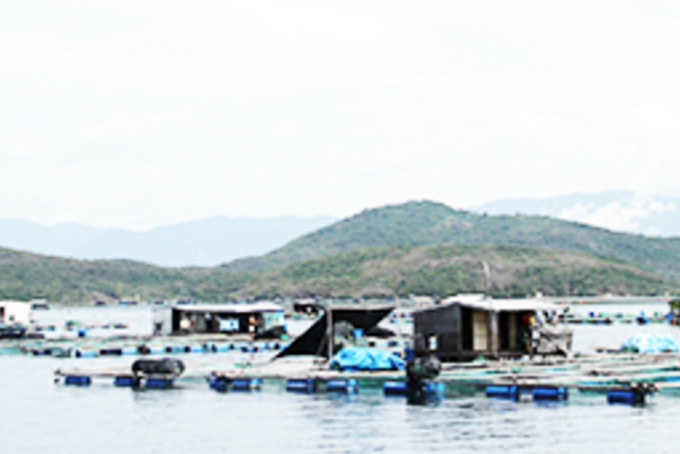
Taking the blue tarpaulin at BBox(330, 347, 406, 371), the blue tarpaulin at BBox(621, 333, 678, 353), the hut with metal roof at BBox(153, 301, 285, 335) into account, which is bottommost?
the blue tarpaulin at BBox(330, 347, 406, 371)

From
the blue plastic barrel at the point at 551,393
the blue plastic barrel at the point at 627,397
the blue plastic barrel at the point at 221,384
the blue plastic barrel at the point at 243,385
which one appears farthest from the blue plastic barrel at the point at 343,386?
the blue plastic barrel at the point at 627,397

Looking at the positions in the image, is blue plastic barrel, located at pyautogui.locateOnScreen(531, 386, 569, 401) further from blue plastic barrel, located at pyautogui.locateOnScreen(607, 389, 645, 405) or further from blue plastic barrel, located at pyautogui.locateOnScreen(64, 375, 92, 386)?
blue plastic barrel, located at pyautogui.locateOnScreen(64, 375, 92, 386)

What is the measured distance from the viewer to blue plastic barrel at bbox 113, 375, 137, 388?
49500 millimetres

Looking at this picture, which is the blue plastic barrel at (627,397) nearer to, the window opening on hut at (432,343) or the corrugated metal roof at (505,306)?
the corrugated metal roof at (505,306)

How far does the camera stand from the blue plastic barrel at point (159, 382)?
160ft

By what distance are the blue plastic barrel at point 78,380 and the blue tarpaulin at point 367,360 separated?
1199 cm

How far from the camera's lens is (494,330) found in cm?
4988

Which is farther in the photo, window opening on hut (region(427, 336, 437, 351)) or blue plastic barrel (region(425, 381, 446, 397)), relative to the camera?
window opening on hut (region(427, 336, 437, 351))

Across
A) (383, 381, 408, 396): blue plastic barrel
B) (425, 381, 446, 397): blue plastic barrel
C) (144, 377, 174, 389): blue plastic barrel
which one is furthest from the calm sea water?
(144, 377, 174, 389): blue plastic barrel

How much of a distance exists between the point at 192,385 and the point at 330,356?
702cm

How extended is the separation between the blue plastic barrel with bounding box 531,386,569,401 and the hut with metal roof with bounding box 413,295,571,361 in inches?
364

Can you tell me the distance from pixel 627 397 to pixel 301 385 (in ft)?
47.1

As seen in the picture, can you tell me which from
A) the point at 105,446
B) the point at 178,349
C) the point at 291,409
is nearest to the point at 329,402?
the point at 291,409

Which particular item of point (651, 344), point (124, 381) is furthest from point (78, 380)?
point (651, 344)
